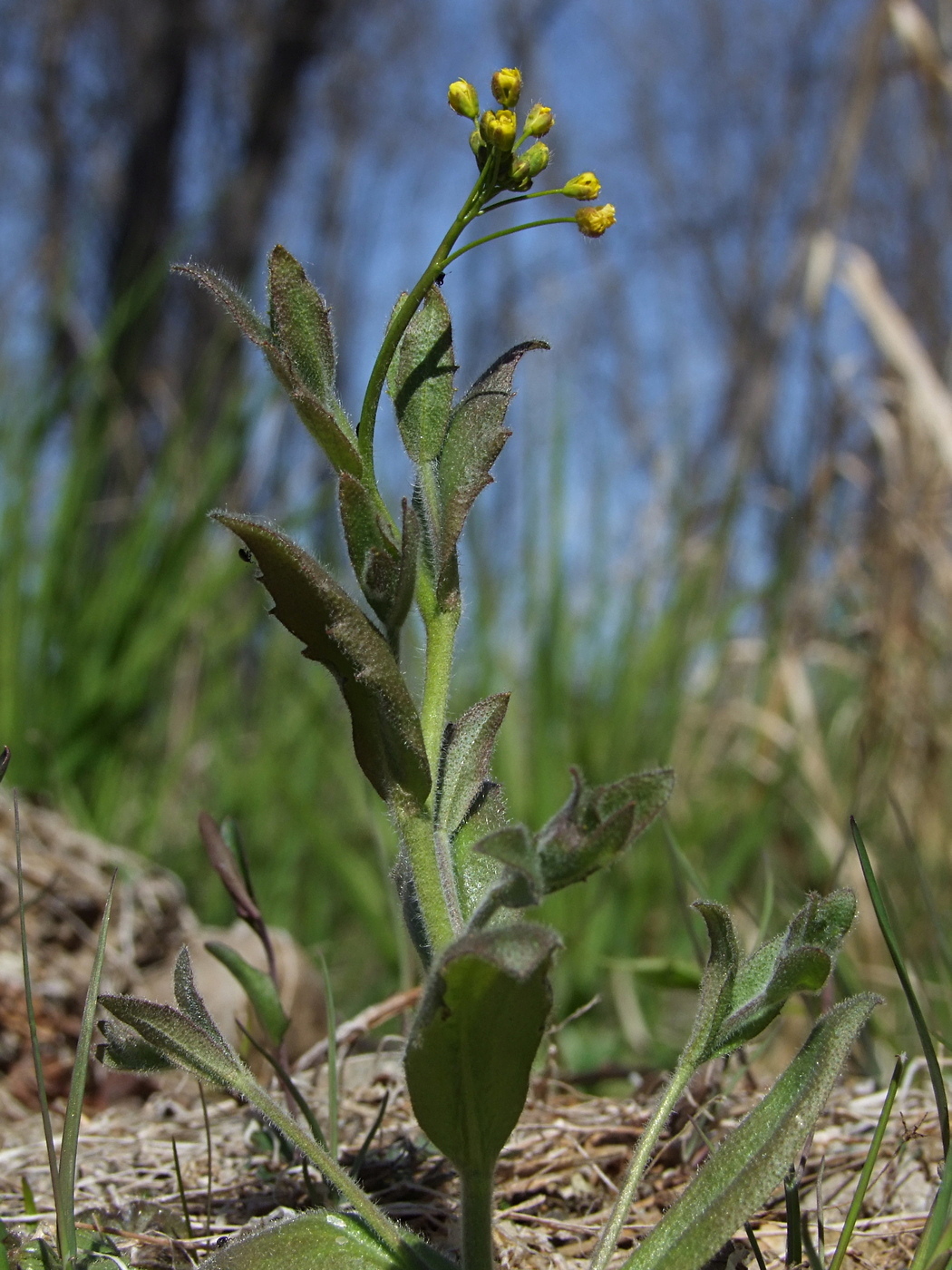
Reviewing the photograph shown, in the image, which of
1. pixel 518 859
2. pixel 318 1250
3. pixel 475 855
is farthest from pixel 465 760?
pixel 318 1250

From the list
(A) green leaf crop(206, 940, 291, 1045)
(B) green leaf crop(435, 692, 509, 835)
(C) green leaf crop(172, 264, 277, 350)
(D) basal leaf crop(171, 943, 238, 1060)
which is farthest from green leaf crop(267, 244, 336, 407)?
(A) green leaf crop(206, 940, 291, 1045)

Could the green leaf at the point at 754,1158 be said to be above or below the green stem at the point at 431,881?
below

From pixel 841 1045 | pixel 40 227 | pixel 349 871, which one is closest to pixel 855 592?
pixel 349 871

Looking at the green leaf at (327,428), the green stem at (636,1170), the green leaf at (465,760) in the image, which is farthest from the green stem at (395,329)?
the green stem at (636,1170)

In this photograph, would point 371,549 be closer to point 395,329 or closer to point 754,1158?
point 395,329

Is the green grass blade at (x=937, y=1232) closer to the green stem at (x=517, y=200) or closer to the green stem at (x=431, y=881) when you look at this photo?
the green stem at (x=431, y=881)

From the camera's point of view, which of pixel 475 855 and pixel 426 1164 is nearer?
pixel 475 855

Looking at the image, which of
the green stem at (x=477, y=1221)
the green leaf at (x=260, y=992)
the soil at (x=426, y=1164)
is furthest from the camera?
the green leaf at (x=260, y=992)

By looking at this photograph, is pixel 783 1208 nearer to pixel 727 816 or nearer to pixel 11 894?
pixel 11 894
